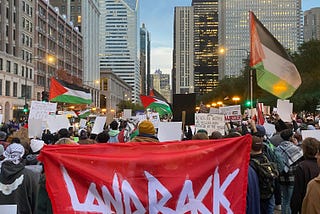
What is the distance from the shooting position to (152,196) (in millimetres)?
3885

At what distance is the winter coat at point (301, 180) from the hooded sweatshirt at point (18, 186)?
3.39 metres

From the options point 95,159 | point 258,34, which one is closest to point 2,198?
point 95,159

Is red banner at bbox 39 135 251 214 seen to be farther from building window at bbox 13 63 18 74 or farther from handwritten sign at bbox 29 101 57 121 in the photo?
building window at bbox 13 63 18 74

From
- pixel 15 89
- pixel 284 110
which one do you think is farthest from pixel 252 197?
pixel 15 89

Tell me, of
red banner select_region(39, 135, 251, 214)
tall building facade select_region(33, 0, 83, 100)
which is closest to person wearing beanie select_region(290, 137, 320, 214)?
red banner select_region(39, 135, 251, 214)

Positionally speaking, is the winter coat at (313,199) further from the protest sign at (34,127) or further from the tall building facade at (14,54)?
the tall building facade at (14,54)

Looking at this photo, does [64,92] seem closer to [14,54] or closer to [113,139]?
[113,139]

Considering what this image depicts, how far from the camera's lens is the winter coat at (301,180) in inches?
212

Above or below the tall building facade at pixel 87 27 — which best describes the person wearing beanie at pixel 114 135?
below

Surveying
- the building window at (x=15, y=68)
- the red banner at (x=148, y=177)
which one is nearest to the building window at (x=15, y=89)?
the building window at (x=15, y=68)

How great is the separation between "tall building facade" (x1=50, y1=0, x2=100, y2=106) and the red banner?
108 metres

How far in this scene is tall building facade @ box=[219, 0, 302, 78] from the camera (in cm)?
12850

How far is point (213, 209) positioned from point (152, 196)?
0.60 meters

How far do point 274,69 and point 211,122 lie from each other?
2122 millimetres
